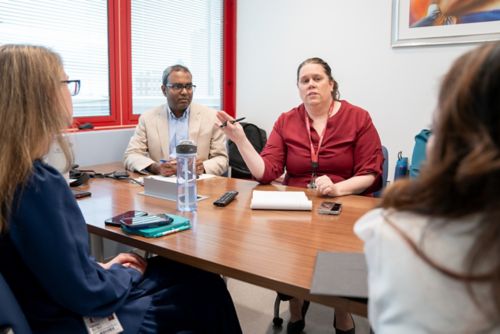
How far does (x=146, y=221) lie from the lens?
143 cm

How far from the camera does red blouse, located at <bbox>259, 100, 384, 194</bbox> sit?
2.18 metres

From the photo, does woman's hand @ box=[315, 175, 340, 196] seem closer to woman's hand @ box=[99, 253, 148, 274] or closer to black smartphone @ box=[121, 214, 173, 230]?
black smartphone @ box=[121, 214, 173, 230]

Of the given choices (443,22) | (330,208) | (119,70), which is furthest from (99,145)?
(443,22)

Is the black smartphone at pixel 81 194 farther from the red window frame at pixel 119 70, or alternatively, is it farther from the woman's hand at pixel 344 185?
the red window frame at pixel 119 70

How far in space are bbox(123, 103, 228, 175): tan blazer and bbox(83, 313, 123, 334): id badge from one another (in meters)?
1.65

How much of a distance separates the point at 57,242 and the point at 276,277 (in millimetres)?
524

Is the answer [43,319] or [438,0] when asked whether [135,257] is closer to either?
[43,319]

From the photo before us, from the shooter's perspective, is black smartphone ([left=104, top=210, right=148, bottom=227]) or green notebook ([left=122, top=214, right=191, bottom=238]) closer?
green notebook ([left=122, top=214, right=191, bottom=238])

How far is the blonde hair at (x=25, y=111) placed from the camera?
1.02 meters

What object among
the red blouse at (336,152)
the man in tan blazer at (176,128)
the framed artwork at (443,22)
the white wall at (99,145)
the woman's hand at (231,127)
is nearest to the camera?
the woman's hand at (231,127)

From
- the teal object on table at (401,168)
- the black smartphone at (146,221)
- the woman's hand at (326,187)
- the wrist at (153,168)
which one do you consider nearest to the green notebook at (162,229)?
the black smartphone at (146,221)

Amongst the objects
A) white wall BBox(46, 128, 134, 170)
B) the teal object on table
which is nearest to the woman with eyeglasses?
white wall BBox(46, 128, 134, 170)

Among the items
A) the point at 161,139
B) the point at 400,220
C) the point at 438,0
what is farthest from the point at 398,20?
the point at 400,220

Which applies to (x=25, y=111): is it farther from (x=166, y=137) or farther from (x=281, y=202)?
(x=166, y=137)
